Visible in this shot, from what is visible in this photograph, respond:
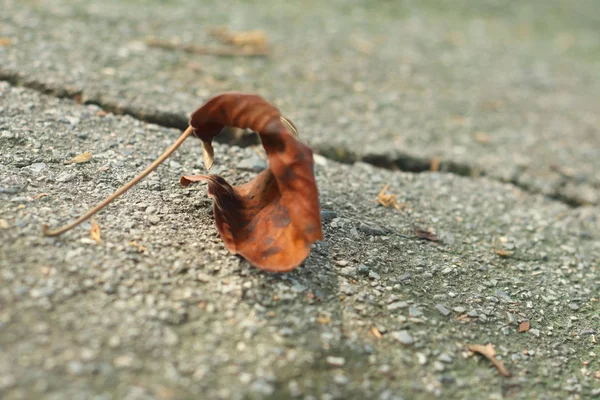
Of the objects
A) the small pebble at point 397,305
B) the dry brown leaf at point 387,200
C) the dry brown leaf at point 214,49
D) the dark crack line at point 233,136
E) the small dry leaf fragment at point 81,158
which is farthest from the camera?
the dry brown leaf at point 214,49

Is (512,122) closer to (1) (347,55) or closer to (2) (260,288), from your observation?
(1) (347,55)

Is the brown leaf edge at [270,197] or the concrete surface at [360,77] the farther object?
the concrete surface at [360,77]

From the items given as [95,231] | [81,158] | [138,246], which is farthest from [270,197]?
[81,158]

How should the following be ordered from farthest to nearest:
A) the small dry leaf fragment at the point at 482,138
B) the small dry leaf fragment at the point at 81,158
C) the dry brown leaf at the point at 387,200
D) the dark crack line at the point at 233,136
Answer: the small dry leaf fragment at the point at 482,138 < the dark crack line at the point at 233,136 < the dry brown leaf at the point at 387,200 < the small dry leaf fragment at the point at 81,158

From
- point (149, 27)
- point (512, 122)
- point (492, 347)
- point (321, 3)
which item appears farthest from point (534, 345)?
point (321, 3)

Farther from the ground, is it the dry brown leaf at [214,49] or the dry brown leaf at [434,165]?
the dry brown leaf at [214,49]

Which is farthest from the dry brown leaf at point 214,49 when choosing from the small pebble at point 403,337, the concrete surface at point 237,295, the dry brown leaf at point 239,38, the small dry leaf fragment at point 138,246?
the small pebble at point 403,337

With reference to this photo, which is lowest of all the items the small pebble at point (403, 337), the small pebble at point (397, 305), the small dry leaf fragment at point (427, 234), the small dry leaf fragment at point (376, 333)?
the small pebble at point (403, 337)

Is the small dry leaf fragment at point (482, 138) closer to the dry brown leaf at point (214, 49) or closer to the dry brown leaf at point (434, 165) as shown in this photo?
the dry brown leaf at point (434, 165)
